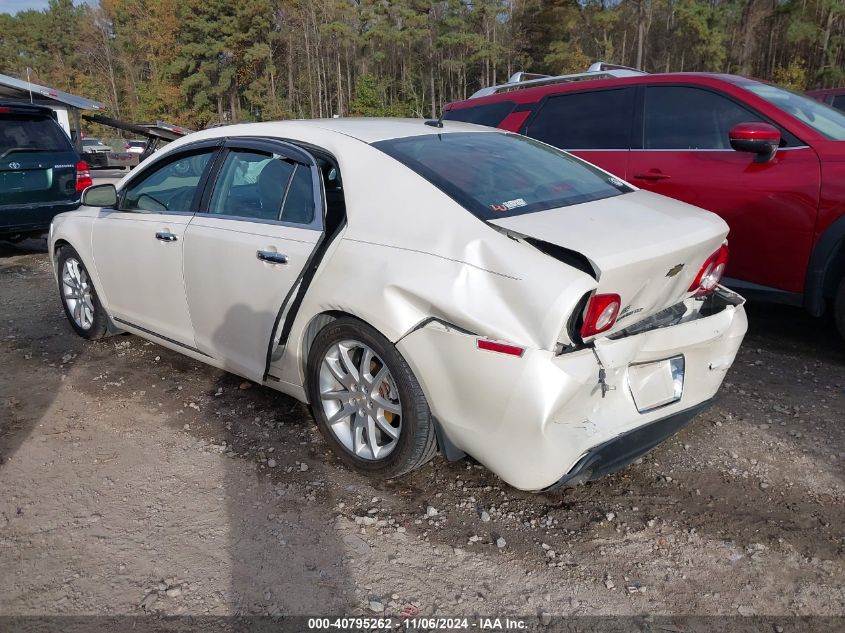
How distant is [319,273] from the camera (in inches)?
120

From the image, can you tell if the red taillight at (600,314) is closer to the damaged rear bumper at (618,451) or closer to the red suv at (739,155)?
the damaged rear bumper at (618,451)

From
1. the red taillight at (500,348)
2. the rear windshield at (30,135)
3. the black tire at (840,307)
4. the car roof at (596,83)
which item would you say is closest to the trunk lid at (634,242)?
the red taillight at (500,348)

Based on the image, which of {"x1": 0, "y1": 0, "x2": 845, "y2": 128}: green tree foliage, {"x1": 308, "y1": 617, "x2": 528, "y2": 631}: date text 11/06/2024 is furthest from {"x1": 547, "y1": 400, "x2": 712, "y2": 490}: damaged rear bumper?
{"x1": 0, "y1": 0, "x2": 845, "y2": 128}: green tree foliage

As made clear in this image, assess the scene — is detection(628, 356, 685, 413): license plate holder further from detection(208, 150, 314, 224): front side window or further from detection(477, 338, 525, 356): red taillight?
detection(208, 150, 314, 224): front side window

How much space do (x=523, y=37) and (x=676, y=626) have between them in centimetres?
5026

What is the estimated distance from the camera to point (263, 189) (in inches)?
140

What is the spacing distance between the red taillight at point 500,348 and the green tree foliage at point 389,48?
39.0m

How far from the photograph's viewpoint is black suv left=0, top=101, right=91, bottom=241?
7648 millimetres

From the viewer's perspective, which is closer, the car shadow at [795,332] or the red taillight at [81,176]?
the car shadow at [795,332]

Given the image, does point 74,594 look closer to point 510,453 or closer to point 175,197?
point 510,453

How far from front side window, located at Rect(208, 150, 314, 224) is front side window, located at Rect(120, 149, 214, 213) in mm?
243

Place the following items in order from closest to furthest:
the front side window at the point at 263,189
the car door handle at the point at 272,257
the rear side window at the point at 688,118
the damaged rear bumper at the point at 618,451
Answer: the damaged rear bumper at the point at 618,451 < the car door handle at the point at 272,257 < the front side window at the point at 263,189 < the rear side window at the point at 688,118

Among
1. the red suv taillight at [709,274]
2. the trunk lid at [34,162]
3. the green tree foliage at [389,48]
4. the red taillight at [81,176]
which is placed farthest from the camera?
the green tree foliage at [389,48]

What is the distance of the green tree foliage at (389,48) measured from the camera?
39406 millimetres
